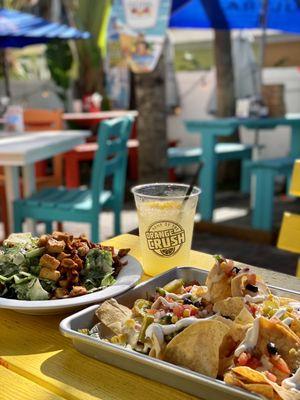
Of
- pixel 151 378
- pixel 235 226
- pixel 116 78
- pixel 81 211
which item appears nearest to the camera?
pixel 151 378

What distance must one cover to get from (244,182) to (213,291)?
5999 mm

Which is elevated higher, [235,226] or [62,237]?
[62,237]

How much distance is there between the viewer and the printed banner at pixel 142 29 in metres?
4.69

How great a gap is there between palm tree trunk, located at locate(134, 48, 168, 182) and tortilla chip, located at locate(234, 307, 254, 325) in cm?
451

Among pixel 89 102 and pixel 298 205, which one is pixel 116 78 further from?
pixel 298 205

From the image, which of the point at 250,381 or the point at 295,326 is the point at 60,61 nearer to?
the point at 295,326

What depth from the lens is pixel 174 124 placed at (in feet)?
28.9

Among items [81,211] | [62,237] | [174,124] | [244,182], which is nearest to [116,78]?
[174,124]

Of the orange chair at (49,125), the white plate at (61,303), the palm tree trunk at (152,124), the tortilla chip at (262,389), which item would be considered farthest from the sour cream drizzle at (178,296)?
the palm tree trunk at (152,124)

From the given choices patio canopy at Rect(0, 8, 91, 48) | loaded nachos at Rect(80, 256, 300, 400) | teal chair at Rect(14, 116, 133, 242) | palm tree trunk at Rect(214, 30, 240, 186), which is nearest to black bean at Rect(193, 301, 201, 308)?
loaded nachos at Rect(80, 256, 300, 400)

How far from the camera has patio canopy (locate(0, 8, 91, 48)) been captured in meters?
5.71

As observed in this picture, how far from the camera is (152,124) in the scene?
212 inches

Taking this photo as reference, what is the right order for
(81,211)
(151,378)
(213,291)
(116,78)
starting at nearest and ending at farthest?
(151,378) < (213,291) < (81,211) < (116,78)

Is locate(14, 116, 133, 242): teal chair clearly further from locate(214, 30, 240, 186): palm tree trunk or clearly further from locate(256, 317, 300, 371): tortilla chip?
locate(214, 30, 240, 186): palm tree trunk
